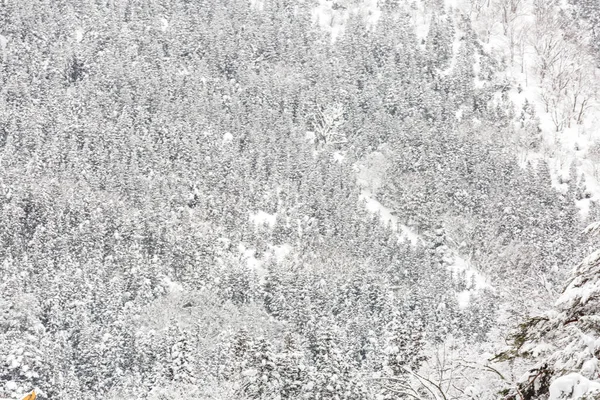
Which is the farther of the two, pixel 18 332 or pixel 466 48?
pixel 466 48

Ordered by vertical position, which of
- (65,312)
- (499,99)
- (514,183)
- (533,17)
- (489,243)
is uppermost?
(533,17)

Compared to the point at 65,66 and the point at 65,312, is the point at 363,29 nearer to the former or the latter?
the point at 65,66

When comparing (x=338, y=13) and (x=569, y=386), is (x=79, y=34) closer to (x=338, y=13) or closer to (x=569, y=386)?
(x=338, y=13)

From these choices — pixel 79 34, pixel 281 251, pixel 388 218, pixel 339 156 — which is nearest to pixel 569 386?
pixel 281 251

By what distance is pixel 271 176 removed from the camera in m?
119

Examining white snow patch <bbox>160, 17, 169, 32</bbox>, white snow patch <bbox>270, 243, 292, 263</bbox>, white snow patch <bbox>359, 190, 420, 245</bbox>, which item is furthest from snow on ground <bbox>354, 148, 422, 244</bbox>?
white snow patch <bbox>160, 17, 169, 32</bbox>

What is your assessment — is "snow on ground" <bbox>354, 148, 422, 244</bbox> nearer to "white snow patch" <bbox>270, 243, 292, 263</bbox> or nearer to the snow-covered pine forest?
the snow-covered pine forest

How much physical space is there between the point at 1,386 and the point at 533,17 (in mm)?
126661

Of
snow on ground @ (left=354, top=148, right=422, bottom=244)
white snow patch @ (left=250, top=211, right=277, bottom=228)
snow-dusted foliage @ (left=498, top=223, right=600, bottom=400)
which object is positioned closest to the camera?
snow-dusted foliage @ (left=498, top=223, right=600, bottom=400)

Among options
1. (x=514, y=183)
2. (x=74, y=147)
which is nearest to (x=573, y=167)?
(x=514, y=183)

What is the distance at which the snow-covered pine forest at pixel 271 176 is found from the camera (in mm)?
87625

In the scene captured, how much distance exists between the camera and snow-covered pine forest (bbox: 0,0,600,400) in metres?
87.6

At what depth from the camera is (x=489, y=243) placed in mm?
111312

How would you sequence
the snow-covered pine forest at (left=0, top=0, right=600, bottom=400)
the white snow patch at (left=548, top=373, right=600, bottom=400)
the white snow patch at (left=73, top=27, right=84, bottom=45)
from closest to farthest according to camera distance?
the white snow patch at (left=548, top=373, right=600, bottom=400), the snow-covered pine forest at (left=0, top=0, right=600, bottom=400), the white snow patch at (left=73, top=27, right=84, bottom=45)
